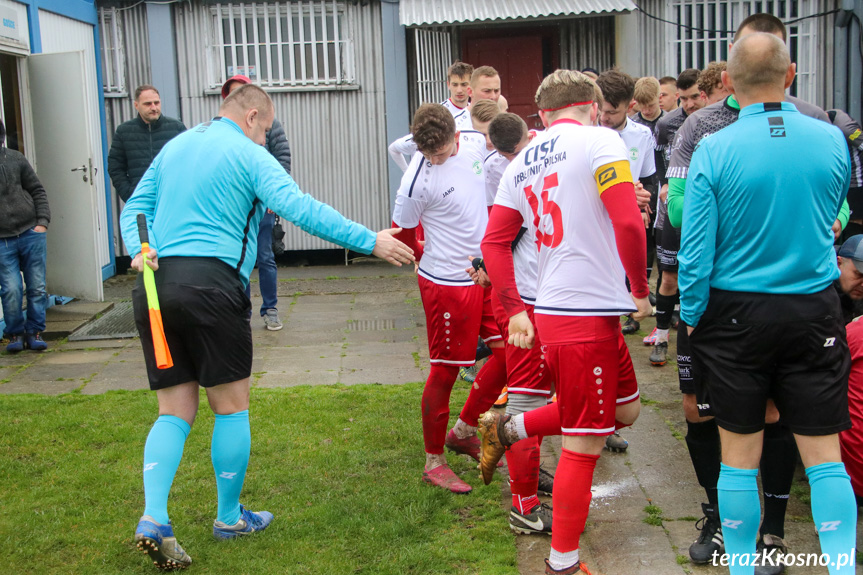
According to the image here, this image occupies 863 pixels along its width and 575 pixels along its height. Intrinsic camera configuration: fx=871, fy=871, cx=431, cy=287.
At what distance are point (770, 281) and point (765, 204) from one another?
0.27m

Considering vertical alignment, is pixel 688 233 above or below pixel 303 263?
above

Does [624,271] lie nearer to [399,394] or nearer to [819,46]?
[399,394]

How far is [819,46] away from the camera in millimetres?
11078

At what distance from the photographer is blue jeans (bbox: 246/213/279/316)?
815 cm

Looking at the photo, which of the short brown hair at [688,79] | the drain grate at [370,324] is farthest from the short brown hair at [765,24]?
the drain grate at [370,324]

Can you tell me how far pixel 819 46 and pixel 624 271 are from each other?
914 cm

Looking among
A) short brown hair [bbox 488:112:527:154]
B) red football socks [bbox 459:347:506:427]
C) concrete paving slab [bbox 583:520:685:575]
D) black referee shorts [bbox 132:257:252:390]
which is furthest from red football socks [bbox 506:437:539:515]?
short brown hair [bbox 488:112:527:154]

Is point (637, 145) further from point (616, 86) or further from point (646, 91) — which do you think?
point (646, 91)

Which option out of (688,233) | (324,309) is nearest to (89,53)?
(324,309)


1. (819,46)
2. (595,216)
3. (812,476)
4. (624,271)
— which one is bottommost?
(812,476)

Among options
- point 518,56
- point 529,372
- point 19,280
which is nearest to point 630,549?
point 529,372

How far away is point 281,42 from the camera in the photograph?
11.2m

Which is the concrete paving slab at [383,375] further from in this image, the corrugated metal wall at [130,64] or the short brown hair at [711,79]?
the corrugated metal wall at [130,64]

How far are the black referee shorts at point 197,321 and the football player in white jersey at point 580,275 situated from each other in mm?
1343
